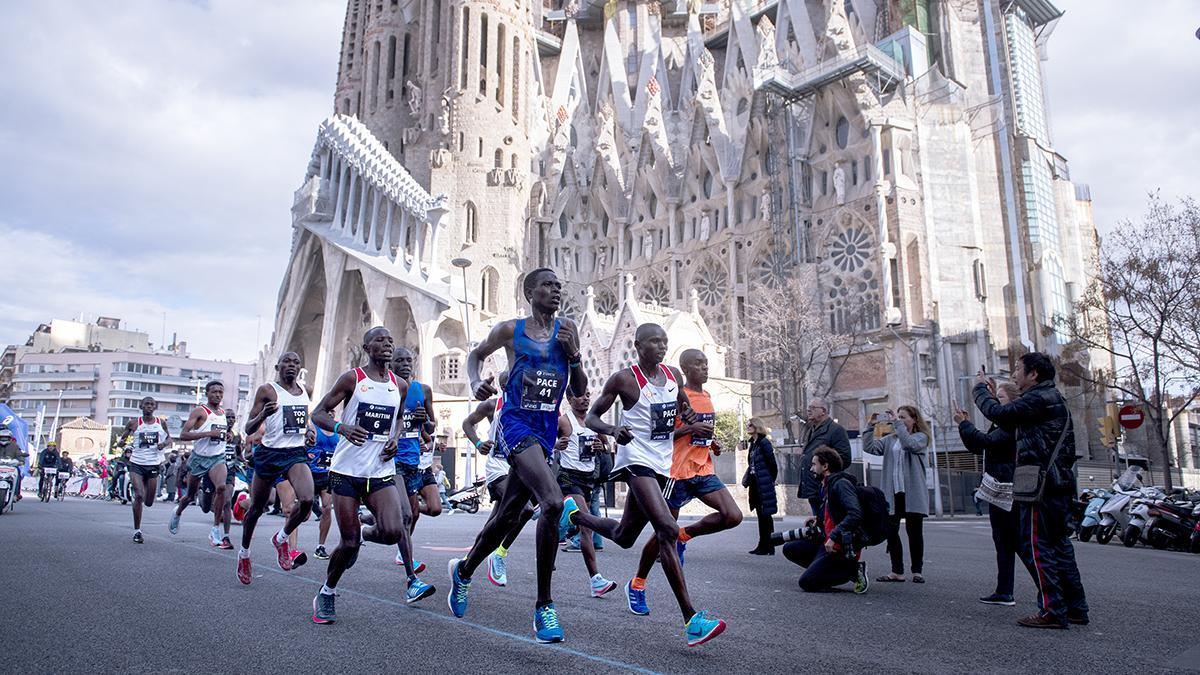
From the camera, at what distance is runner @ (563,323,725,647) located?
4.92 meters

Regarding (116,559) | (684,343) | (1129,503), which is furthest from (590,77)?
(116,559)

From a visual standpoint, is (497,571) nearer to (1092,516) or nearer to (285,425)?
(285,425)

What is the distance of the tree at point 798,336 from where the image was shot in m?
34.2

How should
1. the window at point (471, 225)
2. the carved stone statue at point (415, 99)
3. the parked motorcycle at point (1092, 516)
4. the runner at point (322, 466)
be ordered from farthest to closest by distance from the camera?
the carved stone statue at point (415, 99), the window at point (471, 225), the parked motorcycle at point (1092, 516), the runner at point (322, 466)

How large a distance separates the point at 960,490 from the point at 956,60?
24098mm

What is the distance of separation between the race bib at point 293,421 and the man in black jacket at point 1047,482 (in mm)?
5437

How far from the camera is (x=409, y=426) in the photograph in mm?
6676

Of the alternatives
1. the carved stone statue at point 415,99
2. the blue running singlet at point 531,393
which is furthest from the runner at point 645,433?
the carved stone statue at point 415,99

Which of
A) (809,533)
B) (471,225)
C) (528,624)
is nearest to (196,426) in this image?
(528,624)

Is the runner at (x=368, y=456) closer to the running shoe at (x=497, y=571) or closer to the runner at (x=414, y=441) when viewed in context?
the runner at (x=414, y=441)

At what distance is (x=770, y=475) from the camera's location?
9.15 metres

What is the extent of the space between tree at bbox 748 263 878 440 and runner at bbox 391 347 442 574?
81.8 feet

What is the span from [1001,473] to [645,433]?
2655 millimetres

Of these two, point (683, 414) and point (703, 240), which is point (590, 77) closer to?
point (703, 240)
